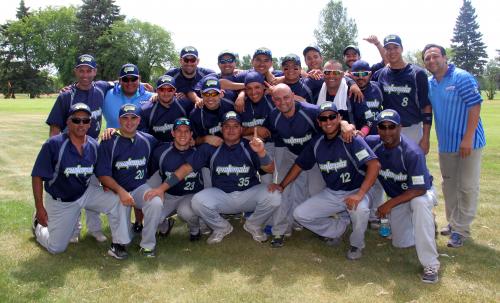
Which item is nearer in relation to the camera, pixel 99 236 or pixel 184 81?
pixel 99 236

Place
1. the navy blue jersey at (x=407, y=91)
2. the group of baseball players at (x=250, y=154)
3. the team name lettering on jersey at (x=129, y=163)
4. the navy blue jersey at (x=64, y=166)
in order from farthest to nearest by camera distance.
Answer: the navy blue jersey at (x=407, y=91) < the team name lettering on jersey at (x=129, y=163) < the group of baseball players at (x=250, y=154) < the navy blue jersey at (x=64, y=166)

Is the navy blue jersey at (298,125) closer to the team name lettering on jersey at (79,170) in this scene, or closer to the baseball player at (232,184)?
the baseball player at (232,184)

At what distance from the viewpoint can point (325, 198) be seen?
6582mm

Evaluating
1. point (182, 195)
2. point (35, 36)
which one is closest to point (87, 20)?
point (35, 36)

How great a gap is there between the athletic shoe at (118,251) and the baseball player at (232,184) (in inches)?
45.2

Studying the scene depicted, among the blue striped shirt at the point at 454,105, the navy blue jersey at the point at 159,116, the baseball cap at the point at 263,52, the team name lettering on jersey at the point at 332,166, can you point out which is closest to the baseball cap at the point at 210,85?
the navy blue jersey at the point at 159,116

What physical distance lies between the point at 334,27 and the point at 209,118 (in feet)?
250

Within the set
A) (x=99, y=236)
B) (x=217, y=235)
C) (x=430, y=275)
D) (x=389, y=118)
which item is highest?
(x=389, y=118)

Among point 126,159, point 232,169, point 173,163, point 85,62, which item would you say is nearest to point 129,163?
point 126,159

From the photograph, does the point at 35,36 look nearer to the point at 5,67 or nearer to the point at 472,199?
the point at 5,67

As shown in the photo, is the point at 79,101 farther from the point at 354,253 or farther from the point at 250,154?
the point at 354,253

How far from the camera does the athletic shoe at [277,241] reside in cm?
666

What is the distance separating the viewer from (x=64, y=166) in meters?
5.97

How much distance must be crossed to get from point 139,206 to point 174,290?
1.87 m
